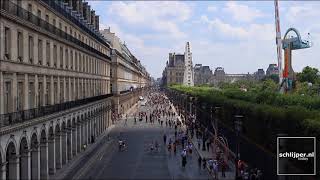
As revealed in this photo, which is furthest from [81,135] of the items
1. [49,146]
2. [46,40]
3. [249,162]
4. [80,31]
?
[249,162]

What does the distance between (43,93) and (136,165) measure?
12.6 meters

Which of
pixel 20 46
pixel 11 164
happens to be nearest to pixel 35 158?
pixel 11 164

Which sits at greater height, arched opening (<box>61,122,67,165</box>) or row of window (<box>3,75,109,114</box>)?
row of window (<box>3,75,109,114</box>)

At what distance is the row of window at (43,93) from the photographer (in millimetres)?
32312

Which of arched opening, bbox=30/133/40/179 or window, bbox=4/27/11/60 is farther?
arched opening, bbox=30/133/40/179

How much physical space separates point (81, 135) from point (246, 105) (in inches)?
874

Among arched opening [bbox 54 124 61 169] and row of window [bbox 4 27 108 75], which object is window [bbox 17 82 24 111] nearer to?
row of window [bbox 4 27 108 75]

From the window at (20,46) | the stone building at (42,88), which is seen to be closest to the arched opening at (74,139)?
the stone building at (42,88)

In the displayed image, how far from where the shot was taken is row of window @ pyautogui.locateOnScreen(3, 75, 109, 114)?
106 ft

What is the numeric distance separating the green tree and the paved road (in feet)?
333

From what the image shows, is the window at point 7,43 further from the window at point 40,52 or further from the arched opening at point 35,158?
the arched opening at point 35,158

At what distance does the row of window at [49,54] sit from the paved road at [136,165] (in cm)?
942

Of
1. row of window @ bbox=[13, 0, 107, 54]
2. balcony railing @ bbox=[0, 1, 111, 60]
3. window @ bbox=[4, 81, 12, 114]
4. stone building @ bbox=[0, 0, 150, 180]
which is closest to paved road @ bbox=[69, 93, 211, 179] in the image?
stone building @ bbox=[0, 0, 150, 180]

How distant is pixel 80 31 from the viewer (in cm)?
6003
